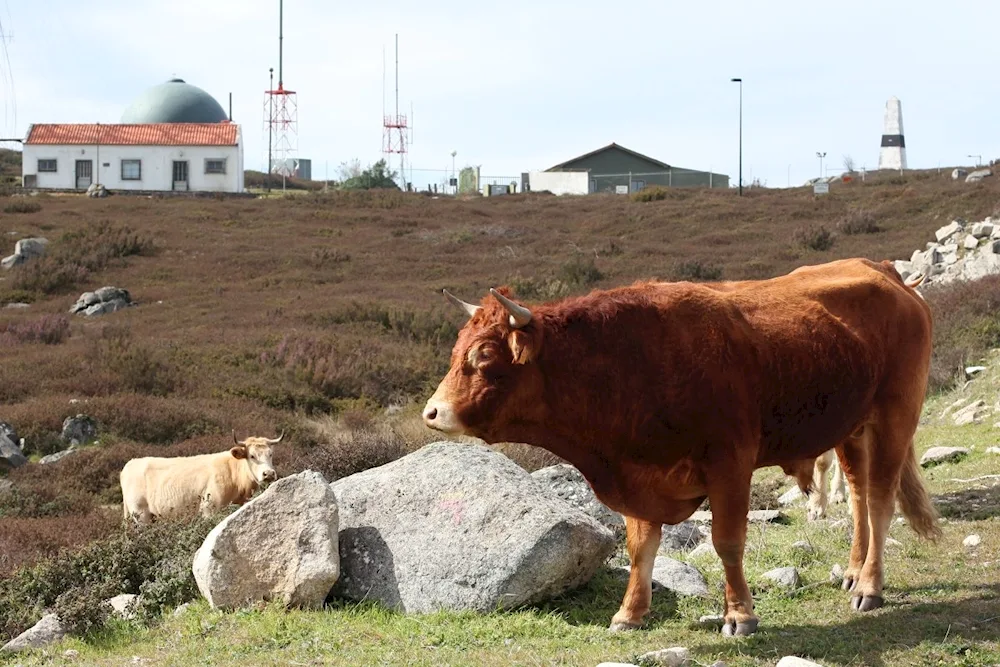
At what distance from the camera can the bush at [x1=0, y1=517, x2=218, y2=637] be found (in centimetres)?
816

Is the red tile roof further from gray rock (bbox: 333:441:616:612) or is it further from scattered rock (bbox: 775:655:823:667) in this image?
scattered rock (bbox: 775:655:823:667)

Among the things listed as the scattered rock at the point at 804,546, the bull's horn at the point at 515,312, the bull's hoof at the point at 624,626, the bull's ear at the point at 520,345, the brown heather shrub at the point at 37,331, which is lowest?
the bull's hoof at the point at 624,626

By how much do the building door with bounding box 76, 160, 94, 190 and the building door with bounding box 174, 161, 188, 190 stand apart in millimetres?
4733

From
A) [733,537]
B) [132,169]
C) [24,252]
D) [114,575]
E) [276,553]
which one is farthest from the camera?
[132,169]

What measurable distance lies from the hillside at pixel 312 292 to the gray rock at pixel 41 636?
87 cm

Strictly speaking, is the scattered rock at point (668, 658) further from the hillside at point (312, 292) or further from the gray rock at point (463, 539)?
the gray rock at point (463, 539)

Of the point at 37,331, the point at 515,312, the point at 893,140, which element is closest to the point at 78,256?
the point at 37,331

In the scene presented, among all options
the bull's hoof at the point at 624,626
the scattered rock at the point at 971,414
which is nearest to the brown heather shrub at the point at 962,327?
the scattered rock at the point at 971,414

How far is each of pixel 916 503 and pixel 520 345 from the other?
322 centimetres

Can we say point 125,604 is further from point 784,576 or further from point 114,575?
point 784,576

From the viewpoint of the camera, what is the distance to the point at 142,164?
69.1m

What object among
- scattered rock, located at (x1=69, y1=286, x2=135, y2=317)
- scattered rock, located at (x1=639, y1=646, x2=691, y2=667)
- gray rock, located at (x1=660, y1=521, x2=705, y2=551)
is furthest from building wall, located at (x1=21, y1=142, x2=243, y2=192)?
scattered rock, located at (x1=639, y1=646, x2=691, y2=667)

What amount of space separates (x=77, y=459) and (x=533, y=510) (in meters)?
9.25

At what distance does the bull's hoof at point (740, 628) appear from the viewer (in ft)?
21.1
